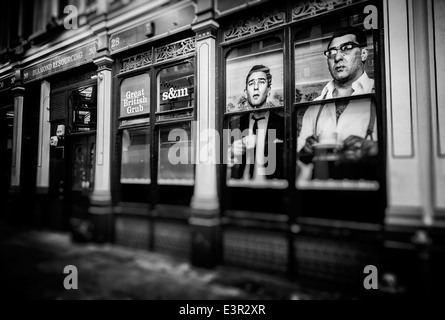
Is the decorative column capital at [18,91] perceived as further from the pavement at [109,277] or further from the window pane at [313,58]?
the window pane at [313,58]

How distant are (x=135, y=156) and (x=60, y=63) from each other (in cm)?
154

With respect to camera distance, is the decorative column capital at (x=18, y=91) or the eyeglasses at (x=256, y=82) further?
the eyeglasses at (x=256, y=82)

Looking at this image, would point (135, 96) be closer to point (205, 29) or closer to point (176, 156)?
point (176, 156)

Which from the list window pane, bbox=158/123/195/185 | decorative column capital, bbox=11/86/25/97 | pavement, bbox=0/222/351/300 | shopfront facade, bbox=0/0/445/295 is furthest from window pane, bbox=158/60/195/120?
pavement, bbox=0/222/351/300

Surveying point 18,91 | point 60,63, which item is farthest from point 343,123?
point 18,91

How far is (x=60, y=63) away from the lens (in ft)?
9.36

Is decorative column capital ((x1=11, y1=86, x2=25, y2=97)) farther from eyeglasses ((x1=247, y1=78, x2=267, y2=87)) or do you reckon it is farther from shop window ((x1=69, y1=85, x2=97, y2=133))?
eyeglasses ((x1=247, y1=78, x2=267, y2=87))

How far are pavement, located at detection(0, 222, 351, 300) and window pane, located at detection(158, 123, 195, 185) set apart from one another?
5.14 feet

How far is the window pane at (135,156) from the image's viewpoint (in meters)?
3.60

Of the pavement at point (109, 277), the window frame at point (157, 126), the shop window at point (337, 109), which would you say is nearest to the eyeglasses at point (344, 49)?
the shop window at point (337, 109)

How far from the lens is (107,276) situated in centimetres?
428

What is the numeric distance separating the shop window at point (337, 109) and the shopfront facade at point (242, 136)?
0.02 metres

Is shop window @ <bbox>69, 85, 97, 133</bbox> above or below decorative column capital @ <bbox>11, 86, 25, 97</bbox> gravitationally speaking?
below

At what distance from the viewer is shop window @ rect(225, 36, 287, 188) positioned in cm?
445
